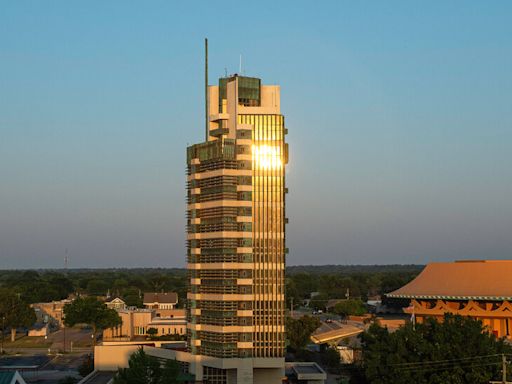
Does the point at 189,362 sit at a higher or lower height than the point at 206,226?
lower

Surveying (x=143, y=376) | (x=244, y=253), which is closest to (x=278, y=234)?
(x=244, y=253)

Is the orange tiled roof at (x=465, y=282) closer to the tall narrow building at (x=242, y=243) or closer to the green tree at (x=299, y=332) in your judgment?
the green tree at (x=299, y=332)

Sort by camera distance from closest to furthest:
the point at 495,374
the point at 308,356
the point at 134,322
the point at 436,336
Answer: the point at 495,374, the point at 436,336, the point at 308,356, the point at 134,322

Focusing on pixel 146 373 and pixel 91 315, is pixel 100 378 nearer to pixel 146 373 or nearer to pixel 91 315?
pixel 146 373

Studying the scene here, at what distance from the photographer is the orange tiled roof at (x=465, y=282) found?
138 m

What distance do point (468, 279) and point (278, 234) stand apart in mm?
53330

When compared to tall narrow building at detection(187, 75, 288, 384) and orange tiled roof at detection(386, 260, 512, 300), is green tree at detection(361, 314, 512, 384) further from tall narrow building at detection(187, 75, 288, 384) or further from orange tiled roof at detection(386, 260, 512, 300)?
orange tiled roof at detection(386, 260, 512, 300)

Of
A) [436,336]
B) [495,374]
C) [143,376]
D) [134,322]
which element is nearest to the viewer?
[143,376]

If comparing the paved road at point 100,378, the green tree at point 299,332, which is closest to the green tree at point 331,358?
the green tree at point 299,332

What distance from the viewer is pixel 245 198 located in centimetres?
10256

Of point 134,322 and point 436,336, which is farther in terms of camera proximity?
point 134,322

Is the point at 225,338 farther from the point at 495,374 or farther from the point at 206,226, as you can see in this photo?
the point at 495,374

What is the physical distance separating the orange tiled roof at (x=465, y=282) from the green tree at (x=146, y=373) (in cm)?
6817

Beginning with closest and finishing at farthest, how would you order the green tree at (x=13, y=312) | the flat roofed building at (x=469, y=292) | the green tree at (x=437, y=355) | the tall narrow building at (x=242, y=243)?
the green tree at (x=437, y=355), the tall narrow building at (x=242, y=243), the flat roofed building at (x=469, y=292), the green tree at (x=13, y=312)
